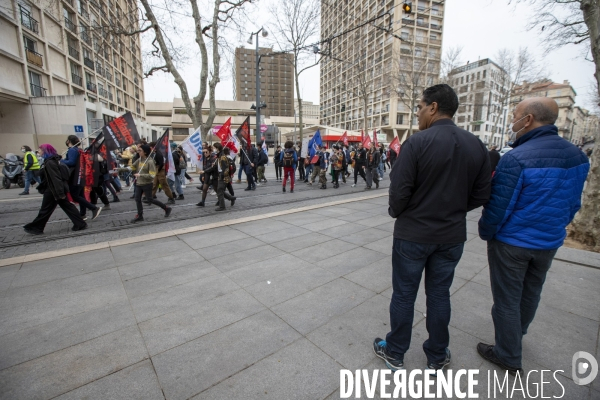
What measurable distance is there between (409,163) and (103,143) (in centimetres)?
874

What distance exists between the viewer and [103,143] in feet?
25.8

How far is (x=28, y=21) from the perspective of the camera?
2236 centimetres

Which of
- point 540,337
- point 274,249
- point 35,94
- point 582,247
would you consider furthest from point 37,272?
point 35,94

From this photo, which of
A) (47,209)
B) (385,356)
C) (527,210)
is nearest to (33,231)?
(47,209)

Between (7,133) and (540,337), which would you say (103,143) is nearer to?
(540,337)

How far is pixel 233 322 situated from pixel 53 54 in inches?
1362

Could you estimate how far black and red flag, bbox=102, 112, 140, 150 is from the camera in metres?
7.44

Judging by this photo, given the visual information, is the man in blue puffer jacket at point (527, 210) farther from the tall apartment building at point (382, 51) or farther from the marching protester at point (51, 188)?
the tall apartment building at point (382, 51)

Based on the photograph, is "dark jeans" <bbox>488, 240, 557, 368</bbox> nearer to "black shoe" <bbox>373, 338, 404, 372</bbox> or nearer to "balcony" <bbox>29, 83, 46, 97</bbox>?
"black shoe" <bbox>373, 338, 404, 372</bbox>

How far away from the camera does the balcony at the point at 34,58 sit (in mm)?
21875

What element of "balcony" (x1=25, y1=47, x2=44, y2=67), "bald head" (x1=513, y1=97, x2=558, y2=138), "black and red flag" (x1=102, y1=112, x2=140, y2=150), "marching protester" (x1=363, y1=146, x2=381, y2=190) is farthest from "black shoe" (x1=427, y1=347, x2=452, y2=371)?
"balcony" (x1=25, y1=47, x2=44, y2=67)

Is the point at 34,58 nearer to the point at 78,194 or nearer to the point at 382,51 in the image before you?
the point at 78,194

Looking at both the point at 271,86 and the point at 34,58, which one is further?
the point at 271,86

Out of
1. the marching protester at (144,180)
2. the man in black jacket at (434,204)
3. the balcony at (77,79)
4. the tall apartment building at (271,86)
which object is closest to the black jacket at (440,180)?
the man in black jacket at (434,204)
